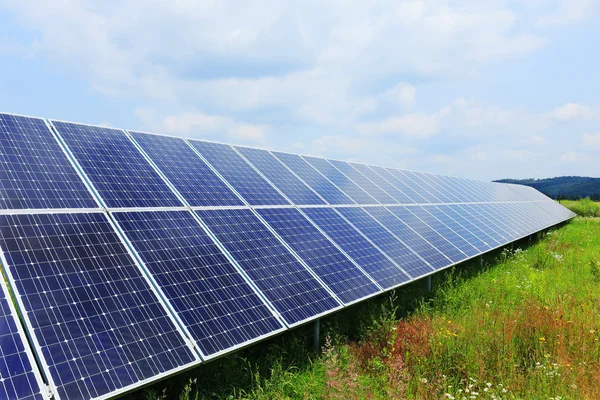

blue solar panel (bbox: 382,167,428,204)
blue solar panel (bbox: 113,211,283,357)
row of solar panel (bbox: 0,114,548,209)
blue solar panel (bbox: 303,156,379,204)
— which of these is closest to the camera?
blue solar panel (bbox: 113,211,283,357)

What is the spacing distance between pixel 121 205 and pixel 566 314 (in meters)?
9.91

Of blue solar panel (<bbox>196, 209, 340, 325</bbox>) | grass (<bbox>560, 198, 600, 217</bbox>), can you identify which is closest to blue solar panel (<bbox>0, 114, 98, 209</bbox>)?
blue solar panel (<bbox>196, 209, 340, 325</bbox>)

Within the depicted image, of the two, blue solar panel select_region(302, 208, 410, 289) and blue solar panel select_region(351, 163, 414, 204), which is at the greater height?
blue solar panel select_region(351, 163, 414, 204)

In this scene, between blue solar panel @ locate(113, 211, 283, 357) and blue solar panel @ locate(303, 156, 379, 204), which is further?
blue solar panel @ locate(303, 156, 379, 204)

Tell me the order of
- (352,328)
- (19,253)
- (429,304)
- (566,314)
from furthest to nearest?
1. (429,304)
2. (566,314)
3. (352,328)
4. (19,253)

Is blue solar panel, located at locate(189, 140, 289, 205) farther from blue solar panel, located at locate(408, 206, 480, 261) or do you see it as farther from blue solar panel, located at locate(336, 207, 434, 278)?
blue solar panel, located at locate(408, 206, 480, 261)

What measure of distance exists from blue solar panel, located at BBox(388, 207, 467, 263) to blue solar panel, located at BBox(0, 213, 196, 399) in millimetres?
9381

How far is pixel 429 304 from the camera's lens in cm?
1066

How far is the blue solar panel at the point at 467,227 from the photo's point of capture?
15.2 m

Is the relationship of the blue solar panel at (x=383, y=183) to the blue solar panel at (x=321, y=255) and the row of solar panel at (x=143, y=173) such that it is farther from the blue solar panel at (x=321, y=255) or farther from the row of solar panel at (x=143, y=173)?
the blue solar panel at (x=321, y=255)

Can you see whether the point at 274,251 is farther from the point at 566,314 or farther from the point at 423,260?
the point at 566,314

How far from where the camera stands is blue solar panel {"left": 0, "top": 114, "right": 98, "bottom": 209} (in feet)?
20.7

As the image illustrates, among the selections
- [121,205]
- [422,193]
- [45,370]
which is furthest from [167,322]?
[422,193]

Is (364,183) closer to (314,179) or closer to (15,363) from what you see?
(314,179)
